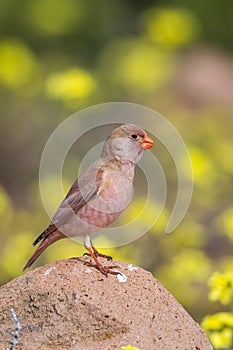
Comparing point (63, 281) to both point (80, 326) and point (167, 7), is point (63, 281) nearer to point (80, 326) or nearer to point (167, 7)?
point (80, 326)

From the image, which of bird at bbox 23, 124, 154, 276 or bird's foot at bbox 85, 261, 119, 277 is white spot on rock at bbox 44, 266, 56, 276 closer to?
bird's foot at bbox 85, 261, 119, 277

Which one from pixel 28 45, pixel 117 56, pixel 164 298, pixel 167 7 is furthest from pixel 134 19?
pixel 164 298

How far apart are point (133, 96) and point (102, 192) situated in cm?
674

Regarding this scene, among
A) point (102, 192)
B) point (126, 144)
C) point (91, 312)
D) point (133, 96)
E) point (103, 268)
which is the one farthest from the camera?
point (133, 96)

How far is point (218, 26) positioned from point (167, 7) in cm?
119

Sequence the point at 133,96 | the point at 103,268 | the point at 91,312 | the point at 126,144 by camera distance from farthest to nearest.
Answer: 1. the point at 133,96
2. the point at 126,144
3. the point at 103,268
4. the point at 91,312

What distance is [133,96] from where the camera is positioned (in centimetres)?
1262

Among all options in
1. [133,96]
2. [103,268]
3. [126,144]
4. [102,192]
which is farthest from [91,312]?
[133,96]

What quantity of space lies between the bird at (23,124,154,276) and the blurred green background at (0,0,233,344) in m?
1.74

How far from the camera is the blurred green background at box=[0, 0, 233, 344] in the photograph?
8.95 metres

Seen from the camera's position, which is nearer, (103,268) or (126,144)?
(103,268)

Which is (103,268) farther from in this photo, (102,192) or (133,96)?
(133,96)

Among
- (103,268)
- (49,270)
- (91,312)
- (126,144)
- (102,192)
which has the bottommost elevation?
(91,312)

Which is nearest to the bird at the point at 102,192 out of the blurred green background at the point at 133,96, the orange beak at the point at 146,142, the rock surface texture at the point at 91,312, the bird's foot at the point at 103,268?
the orange beak at the point at 146,142
